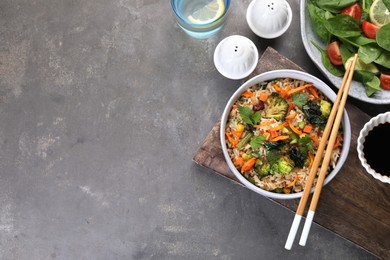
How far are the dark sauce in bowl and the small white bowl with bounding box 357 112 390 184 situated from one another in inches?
0.7

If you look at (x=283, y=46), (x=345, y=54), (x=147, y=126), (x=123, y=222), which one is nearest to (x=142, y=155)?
(x=147, y=126)

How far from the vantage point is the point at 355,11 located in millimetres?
2404

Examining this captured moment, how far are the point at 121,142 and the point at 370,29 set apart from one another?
1.46m

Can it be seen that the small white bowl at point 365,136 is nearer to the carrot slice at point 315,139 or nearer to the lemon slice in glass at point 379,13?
the carrot slice at point 315,139

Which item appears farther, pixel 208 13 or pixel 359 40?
pixel 208 13

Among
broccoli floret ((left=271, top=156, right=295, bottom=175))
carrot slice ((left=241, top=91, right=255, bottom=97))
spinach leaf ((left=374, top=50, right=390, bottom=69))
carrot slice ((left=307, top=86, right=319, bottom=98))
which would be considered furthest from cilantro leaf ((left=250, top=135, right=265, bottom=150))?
spinach leaf ((left=374, top=50, right=390, bottom=69))

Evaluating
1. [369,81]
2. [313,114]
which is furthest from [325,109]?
[369,81]

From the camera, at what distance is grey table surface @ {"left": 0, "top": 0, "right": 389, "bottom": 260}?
2.71 m

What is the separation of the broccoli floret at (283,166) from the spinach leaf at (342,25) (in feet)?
2.20

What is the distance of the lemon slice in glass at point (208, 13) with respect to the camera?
2632 mm

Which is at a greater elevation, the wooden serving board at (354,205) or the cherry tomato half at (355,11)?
the cherry tomato half at (355,11)

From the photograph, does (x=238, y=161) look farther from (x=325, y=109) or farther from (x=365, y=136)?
(x=365, y=136)

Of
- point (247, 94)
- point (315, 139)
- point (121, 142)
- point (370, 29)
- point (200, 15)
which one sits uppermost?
Result: point (370, 29)

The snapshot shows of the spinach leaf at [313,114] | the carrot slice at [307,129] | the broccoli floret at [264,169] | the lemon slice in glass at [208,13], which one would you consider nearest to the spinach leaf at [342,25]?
the spinach leaf at [313,114]
